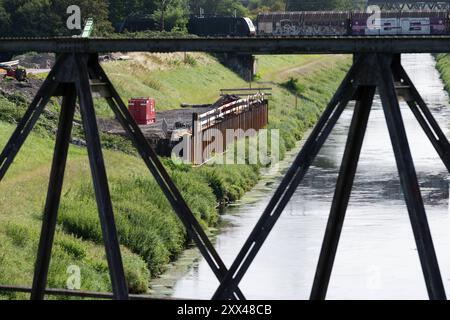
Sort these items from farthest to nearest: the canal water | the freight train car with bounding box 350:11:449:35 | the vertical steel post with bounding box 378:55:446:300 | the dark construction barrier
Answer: the dark construction barrier < the canal water < the freight train car with bounding box 350:11:449:35 < the vertical steel post with bounding box 378:55:446:300

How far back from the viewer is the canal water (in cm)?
3253

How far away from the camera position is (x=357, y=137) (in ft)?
62.4

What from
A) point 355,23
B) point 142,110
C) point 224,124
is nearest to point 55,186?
point 355,23

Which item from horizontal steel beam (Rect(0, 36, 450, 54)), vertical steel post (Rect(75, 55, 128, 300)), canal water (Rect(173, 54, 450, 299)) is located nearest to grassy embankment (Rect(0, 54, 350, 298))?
canal water (Rect(173, 54, 450, 299))

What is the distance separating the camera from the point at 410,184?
18.0 meters

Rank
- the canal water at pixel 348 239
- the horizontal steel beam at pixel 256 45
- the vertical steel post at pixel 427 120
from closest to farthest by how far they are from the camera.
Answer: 1. the horizontal steel beam at pixel 256 45
2. the vertical steel post at pixel 427 120
3. the canal water at pixel 348 239

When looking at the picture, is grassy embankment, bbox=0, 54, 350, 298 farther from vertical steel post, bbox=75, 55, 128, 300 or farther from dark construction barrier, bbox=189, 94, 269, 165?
vertical steel post, bbox=75, 55, 128, 300

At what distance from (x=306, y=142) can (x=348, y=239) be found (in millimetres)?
20004

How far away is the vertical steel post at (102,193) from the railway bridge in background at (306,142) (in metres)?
0.02

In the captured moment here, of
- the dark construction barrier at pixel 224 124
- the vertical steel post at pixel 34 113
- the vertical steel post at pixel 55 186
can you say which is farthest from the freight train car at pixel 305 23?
the dark construction barrier at pixel 224 124

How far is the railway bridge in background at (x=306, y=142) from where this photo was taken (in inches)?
715

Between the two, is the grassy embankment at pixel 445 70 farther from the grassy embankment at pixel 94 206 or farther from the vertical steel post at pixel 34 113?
the vertical steel post at pixel 34 113

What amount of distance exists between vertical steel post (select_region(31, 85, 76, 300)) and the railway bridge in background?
17 mm
